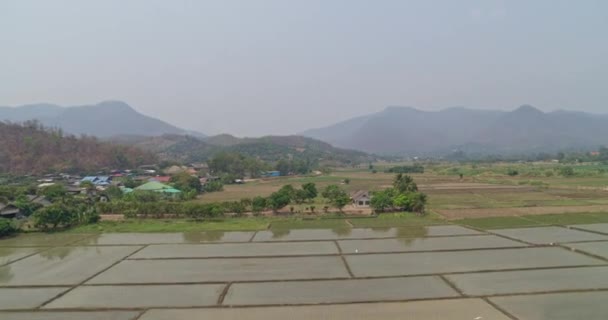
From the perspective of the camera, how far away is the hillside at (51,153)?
58.9 meters

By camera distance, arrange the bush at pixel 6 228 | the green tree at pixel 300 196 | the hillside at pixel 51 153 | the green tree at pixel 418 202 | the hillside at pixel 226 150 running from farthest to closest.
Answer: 1. the hillside at pixel 226 150
2. the hillside at pixel 51 153
3. the green tree at pixel 300 196
4. the green tree at pixel 418 202
5. the bush at pixel 6 228

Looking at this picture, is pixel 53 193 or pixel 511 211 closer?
pixel 511 211

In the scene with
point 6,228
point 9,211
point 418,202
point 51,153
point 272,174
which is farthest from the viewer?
point 272,174

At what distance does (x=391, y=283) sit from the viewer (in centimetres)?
1308

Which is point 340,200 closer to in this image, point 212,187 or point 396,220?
point 396,220

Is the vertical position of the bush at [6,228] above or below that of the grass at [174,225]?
above

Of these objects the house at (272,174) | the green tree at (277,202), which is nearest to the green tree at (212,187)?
the green tree at (277,202)

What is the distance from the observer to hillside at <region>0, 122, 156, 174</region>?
5891 centimetres

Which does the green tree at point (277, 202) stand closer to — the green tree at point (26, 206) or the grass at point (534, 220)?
the grass at point (534, 220)

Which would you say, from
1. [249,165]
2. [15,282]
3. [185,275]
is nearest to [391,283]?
[185,275]

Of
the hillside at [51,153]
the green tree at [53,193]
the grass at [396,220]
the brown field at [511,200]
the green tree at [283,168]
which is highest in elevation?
the hillside at [51,153]

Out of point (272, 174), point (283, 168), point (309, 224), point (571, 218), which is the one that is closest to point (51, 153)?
point (272, 174)

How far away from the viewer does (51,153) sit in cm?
6303

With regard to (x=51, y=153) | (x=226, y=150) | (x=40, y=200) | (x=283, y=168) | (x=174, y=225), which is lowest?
(x=174, y=225)
